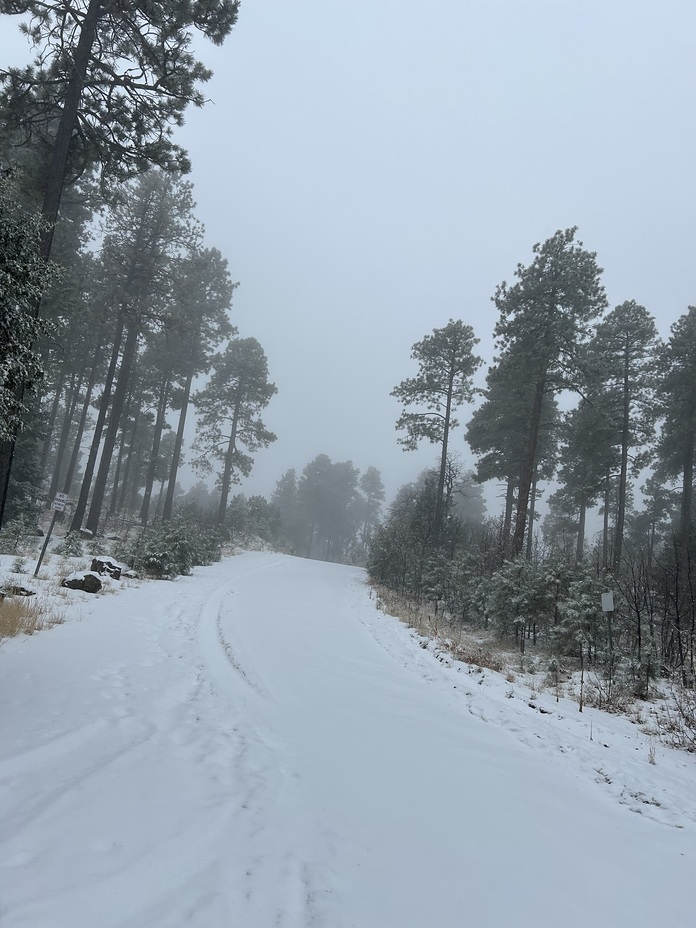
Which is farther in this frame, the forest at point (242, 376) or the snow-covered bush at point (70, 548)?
the snow-covered bush at point (70, 548)

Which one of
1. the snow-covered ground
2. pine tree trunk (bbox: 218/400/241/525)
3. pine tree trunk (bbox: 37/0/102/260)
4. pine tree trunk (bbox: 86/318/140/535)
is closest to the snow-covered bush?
pine tree trunk (bbox: 86/318/140/535)

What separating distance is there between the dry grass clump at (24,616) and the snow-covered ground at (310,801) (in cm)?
24

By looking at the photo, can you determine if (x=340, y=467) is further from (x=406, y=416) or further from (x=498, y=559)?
(x=498, y=559)

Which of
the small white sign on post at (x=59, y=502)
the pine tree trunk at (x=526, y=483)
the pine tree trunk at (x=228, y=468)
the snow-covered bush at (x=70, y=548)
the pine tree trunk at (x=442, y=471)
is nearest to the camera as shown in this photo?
the small white sign on post at (x=59, y=502)

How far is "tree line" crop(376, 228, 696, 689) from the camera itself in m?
9.03

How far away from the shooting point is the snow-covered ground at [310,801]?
2043mm

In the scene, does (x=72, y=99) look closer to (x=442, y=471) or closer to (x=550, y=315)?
(x=550, y=315)

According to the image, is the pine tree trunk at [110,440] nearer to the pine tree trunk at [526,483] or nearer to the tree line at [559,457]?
the tree line at [559,457]

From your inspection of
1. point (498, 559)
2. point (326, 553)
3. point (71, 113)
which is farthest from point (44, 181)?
point (326, 553)

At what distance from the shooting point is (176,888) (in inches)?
78.0

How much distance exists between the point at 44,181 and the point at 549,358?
1411 cm

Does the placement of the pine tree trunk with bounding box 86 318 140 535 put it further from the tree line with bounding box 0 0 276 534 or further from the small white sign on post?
the small white sign on post

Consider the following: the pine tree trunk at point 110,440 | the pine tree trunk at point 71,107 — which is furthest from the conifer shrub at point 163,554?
the pine tree trunk at point 71,107

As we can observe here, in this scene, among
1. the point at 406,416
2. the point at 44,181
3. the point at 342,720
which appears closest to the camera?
the point at 342,720
